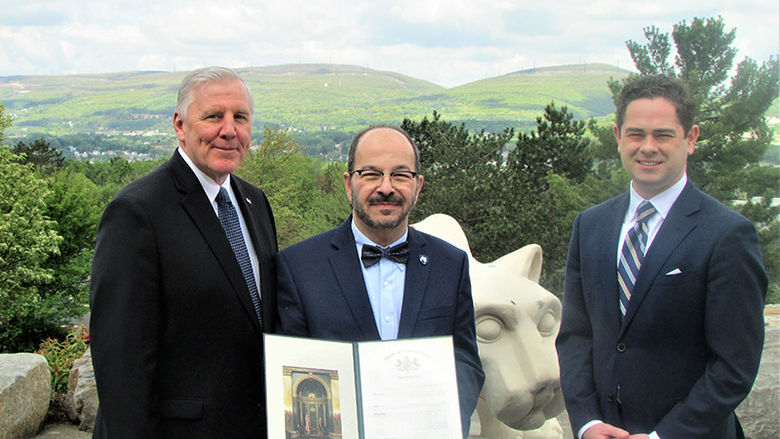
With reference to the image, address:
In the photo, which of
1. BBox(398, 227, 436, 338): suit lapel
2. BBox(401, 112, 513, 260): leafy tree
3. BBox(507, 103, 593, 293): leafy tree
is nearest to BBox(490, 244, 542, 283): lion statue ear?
BBox(398, 227, 436, 338): suit lapel

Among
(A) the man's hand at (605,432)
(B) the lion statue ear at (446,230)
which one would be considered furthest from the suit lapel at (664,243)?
(B) the lion statue ear at (446,230)

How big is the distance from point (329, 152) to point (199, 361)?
11776 centimetres

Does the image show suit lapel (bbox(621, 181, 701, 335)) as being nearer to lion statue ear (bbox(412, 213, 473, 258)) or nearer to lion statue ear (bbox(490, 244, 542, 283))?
lion statue ear (bbox(490, 244, 542, 283))

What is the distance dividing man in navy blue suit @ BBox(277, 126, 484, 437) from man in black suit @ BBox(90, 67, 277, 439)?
208mm

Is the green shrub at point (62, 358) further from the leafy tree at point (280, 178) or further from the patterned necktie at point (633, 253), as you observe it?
the leafy tree at point (280, 178)

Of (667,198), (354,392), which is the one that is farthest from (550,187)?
(354,392)

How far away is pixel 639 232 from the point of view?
125 inches

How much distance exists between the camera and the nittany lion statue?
4.62 metres

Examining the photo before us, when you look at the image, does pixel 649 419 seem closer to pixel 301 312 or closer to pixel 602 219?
pixel 602 219

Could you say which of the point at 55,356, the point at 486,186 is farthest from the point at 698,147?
the point at 55,356

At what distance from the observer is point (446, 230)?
5.74m

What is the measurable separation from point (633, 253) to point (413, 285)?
3.50 feet

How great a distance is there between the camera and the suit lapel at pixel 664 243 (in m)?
3.00

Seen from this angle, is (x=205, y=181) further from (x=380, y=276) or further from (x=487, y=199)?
(x=487, y=199)
